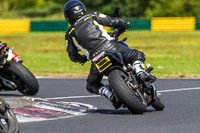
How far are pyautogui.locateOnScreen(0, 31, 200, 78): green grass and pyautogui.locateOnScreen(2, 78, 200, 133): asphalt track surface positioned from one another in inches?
194

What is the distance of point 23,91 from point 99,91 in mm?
2845

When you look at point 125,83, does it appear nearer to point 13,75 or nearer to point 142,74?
point 142,74

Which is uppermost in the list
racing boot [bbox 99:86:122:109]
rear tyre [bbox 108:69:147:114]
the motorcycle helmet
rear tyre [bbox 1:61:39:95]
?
the motorcycle helmet

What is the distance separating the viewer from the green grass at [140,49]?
17391mm

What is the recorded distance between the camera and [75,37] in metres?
8.87

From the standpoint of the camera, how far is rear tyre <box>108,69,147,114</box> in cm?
809

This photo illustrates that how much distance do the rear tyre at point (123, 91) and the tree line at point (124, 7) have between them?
49300 mm

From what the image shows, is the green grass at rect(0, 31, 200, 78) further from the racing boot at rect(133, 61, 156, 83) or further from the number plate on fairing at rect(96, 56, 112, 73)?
the number plate on fairing at rect(96, 56, 112, 73)

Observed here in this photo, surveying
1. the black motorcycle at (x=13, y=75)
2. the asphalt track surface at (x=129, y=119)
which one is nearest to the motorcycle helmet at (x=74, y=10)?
the asphalt track surface at (x=129, y=119)

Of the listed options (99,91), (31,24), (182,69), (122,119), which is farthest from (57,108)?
(31,24)

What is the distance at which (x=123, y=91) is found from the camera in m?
8.09

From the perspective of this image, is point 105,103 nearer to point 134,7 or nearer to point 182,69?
point 182,69

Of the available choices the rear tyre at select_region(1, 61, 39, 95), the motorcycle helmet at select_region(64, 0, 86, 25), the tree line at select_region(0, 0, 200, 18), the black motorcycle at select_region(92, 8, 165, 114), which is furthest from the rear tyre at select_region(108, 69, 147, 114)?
the tree line at select_region(0, 0, 200, 18)

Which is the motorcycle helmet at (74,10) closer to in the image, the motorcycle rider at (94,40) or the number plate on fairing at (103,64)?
the motorcycle rider at (94,40)
